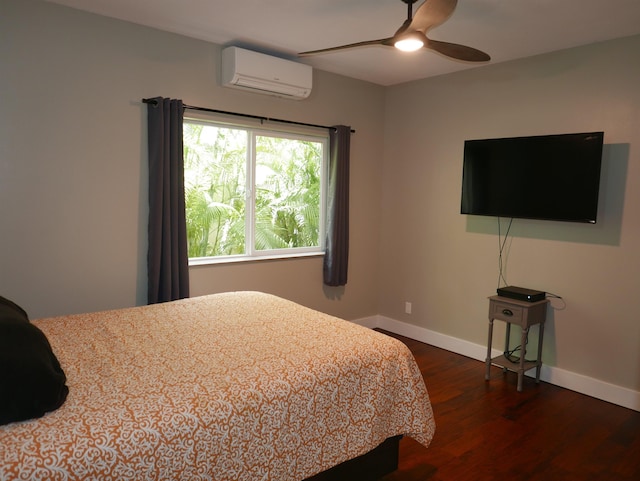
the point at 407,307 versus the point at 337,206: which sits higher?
the point at 337,206

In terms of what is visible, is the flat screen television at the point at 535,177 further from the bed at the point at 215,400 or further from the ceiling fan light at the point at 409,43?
the bed at the point at 215,400

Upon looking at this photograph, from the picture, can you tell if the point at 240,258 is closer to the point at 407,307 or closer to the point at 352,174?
the point at 352,174

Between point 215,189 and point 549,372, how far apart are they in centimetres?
315

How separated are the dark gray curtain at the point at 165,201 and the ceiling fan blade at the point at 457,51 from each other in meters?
1.87

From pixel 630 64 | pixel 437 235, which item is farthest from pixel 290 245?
pixel 630 64

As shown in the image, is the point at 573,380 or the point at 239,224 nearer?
the point at 573,380

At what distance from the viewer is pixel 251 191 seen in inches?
162

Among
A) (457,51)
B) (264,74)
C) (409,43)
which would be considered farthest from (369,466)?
(264,74)

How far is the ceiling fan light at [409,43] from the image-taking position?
244cm

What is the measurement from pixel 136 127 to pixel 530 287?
11.1ft

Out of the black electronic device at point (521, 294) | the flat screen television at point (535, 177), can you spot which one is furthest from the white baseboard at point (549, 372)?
the flat screen television at point (535, 177)

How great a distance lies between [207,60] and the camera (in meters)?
3.68

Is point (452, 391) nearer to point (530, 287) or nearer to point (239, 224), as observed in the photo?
point (530, 287)

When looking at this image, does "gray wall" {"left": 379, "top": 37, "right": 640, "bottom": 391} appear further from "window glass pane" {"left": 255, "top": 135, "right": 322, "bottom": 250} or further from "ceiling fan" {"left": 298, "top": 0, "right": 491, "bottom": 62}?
"ceiling fan" {"left": 298, "top": 0, "right": 491, "bottom": 62}
